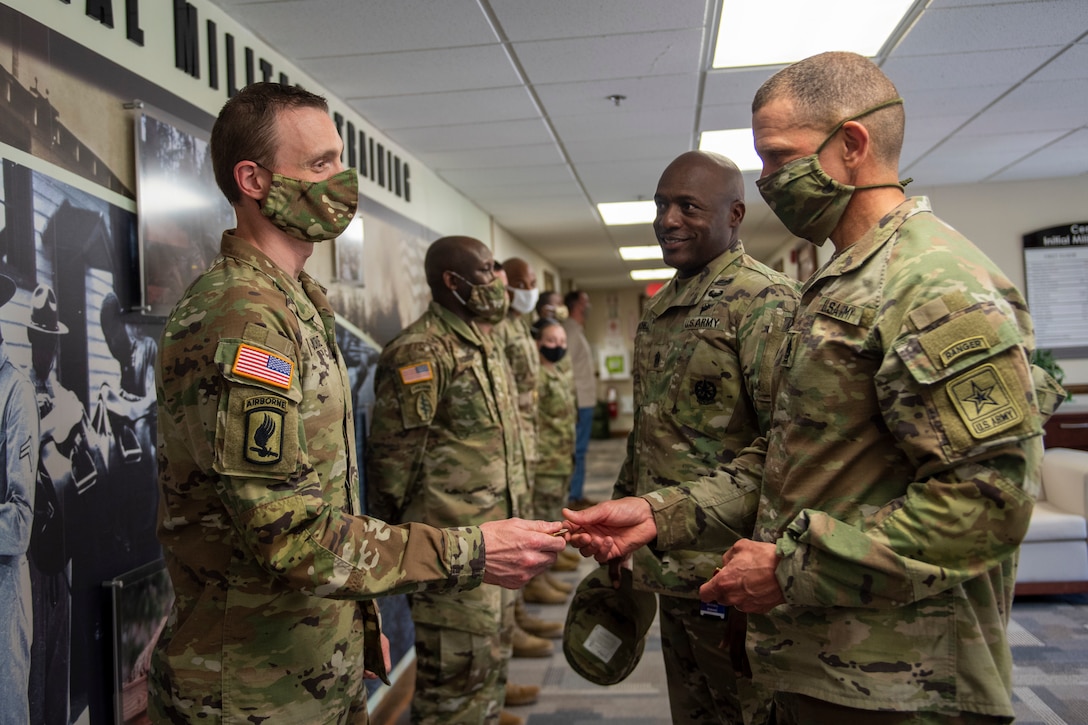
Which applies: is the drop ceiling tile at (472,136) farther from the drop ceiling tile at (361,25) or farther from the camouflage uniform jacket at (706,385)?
the camouflage uniform jacket at (706,385)

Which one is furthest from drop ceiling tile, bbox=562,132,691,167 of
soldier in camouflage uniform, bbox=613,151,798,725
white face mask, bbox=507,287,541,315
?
soldier in camouflage uniform, bbox=613,151,798,725

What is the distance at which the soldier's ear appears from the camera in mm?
1471

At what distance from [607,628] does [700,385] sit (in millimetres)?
685

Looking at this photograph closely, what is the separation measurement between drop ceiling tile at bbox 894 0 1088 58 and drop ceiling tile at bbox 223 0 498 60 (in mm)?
1569

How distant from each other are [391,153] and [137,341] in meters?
2.41

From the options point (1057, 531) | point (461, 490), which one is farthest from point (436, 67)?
point (1057, 531)

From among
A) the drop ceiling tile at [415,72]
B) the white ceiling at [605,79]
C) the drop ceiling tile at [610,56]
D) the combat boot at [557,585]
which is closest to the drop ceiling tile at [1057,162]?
the white ceiling at [605,79]

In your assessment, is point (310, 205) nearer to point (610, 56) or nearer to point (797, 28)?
point (610, 56)

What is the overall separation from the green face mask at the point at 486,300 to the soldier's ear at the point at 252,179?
150 centimetres

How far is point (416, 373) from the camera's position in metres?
2.71

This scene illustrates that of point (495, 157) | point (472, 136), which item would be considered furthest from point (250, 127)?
point (495, 157)

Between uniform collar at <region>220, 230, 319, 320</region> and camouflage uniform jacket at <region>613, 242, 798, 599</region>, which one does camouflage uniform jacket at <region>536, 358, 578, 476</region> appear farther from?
uniform collar at <region>220, 230, 319, 320</region>

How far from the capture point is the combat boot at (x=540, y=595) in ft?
15.6

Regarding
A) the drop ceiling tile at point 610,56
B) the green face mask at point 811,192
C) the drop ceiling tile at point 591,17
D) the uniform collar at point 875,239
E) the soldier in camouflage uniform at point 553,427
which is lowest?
the soldier in camouflage uniform at point 553,427
